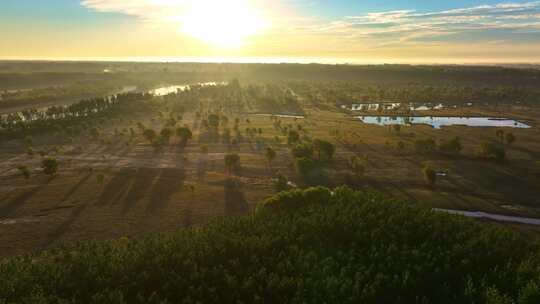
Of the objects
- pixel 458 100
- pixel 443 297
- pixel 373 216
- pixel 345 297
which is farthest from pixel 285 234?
pixel 458 100

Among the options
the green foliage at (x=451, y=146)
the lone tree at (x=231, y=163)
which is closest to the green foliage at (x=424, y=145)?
the green foliage at (x=451, y=146)

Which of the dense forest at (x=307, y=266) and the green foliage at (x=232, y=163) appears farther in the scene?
the green foliage at (x=232, y=163)

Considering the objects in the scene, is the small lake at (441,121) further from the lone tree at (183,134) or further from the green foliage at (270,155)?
the green foliage at (270,155)

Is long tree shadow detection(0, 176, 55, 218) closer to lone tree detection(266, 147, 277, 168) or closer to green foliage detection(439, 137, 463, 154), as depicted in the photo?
lone tree detection(266, 147, 277, 168)

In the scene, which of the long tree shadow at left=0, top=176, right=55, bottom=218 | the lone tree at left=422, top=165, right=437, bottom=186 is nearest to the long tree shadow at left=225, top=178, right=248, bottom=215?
the long tree shadow at left=0, top=176, right=55, bottom=218

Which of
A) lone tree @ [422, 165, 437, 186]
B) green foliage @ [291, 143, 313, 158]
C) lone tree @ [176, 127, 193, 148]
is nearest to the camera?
lone tree @ [422, 165, 437, 186]
